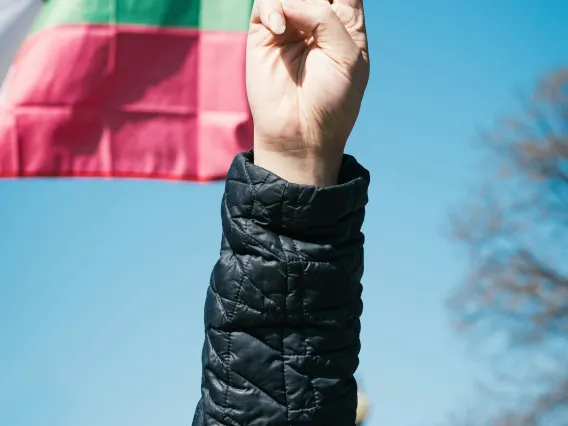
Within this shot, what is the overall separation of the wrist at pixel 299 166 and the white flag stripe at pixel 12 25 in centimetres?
327

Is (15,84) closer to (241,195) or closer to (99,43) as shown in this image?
(99,43)

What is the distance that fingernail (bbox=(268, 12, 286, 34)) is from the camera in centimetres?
168

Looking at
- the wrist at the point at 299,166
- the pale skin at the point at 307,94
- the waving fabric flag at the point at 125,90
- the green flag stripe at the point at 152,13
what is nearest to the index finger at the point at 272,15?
the pale skin at the point at 307,94

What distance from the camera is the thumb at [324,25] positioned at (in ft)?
5.57

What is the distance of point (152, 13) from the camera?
15.7 ft

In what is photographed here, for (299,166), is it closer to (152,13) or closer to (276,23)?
(276,23)

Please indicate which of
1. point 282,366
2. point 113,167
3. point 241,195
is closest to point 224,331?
point 282,366

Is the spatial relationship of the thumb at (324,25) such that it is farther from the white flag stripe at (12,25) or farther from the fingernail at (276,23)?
the white flag stripe at (12,25)

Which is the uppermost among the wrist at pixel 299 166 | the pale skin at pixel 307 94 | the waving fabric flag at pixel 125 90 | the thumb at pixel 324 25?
the thumb at pixel 324 25

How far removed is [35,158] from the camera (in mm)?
4441

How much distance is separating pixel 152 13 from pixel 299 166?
3.22 meters

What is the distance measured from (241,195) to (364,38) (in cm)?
34

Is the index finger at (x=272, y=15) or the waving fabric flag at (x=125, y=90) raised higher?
the index finger at (x=272, y=15)

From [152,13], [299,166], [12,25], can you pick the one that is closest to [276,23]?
[299,166]
